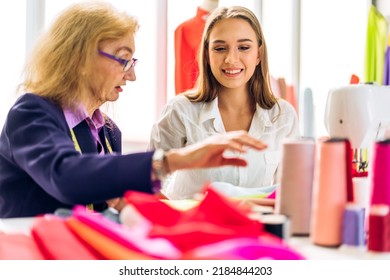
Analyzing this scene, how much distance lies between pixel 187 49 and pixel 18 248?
2.59 m

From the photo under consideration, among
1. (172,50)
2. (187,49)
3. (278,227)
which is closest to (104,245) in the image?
(278,227)

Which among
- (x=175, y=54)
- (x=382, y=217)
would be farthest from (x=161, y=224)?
(x=175, y=54)

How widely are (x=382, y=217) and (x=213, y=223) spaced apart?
0.28 meters

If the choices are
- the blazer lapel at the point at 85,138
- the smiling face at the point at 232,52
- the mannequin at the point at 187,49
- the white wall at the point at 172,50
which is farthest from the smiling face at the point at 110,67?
the mannequin at the point at 187,49

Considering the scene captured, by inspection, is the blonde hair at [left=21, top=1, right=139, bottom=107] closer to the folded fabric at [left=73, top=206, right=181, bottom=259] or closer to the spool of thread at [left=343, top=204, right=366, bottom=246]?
the folded fabric at [left=73, top=206, right=181, bottom=259]

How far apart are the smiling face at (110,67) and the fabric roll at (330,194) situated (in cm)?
75

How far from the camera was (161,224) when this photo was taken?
92 cm

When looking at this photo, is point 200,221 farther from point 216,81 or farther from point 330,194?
point 216,81

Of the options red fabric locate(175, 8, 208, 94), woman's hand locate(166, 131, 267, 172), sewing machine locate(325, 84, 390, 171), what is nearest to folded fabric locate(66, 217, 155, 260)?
woman's hand locate(166, 131, 267, 172)

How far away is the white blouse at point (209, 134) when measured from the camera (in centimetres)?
199

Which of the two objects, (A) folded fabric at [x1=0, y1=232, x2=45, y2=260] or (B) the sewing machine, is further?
(B) the sewing machine

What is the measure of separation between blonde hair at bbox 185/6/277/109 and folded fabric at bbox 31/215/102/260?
4.57 ft

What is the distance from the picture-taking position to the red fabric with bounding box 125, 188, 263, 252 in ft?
2.60
